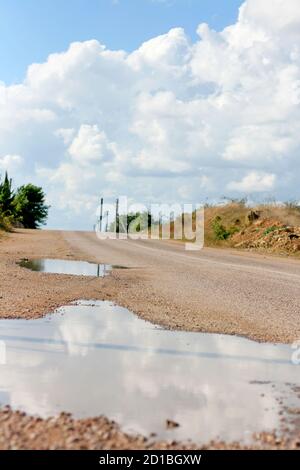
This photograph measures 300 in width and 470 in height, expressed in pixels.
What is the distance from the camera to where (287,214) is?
43375 mm

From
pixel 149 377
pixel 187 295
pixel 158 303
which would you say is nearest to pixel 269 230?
pixel 187 295

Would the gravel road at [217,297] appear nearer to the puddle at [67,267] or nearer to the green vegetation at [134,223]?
the puddle at [67,267]

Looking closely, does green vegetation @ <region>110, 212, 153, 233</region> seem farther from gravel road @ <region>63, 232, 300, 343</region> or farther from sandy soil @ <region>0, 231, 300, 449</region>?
sandy soil @ <region>0, 231, 300, 449</region>

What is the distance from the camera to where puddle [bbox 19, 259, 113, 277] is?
17.0 meters

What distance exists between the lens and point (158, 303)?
1130 cm

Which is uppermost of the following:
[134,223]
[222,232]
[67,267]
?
[134,223]

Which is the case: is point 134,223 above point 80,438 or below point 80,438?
above

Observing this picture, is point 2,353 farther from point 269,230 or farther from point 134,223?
point 134,223

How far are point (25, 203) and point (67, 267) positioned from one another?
6180cm

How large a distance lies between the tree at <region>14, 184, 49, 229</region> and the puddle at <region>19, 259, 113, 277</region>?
2272 inches

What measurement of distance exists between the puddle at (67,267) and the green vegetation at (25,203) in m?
50.6

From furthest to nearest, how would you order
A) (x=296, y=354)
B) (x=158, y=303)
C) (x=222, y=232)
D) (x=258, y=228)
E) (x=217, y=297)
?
(x=222, y=232) → (x=258, y=228) → (x=217, y=297) → (x=158, y=303) → (x=296, y=354)

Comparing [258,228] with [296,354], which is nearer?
[296,354]

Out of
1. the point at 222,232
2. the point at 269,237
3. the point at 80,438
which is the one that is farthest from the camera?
the point at 222,232
